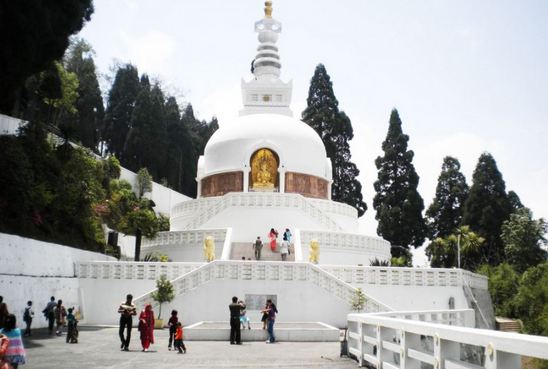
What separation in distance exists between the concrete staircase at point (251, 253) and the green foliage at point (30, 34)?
37.1 ft

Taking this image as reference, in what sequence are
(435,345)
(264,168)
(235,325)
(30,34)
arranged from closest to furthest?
(435,345)
(235,325)
(30,34)
(264,168)

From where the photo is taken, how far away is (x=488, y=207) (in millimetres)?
46000

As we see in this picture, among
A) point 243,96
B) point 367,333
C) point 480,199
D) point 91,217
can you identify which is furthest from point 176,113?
point 367,333

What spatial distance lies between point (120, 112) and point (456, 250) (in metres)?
34.4

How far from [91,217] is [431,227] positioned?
32.1 metres

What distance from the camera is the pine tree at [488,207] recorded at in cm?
4581

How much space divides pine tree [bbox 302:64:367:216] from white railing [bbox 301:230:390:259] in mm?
22691

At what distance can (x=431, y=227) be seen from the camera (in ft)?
164

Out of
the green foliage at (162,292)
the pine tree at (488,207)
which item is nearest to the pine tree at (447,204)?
the pine tree at (488,207)

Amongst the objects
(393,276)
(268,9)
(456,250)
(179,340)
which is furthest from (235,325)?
(268,9)

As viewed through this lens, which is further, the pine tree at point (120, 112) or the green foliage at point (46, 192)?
the pine tree at point (120, 112)

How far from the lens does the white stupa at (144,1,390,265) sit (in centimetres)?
2786

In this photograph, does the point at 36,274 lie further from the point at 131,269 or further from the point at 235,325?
the point at 235,325

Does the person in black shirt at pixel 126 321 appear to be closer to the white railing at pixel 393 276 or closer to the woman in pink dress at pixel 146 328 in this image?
the woman in pink dress at pixel 146 328
